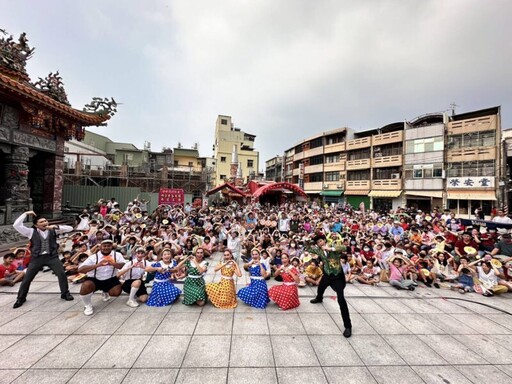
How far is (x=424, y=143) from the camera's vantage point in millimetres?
27047

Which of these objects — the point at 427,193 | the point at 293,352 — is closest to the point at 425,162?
the point at 427,193

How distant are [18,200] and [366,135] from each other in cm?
3737

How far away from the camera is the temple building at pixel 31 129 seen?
398 inches

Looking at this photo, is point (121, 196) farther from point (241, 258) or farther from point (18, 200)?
point (241, 258)

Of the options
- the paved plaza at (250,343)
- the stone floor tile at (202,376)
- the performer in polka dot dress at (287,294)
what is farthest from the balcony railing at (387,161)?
the stone floor tile at (202,376)

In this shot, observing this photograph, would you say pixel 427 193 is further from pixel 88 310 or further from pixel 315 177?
pixel 88 310

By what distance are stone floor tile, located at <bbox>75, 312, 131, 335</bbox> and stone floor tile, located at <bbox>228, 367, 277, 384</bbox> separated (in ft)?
8.25

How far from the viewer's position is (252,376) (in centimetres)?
324

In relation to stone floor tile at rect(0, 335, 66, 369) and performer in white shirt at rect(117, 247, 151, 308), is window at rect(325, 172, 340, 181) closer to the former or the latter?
performer in white shirt at rect(117, 247, 151, 308)

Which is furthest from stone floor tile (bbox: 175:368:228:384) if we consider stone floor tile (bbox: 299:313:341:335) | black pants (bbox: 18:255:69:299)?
black pants (bbox: 18:255:69:299)

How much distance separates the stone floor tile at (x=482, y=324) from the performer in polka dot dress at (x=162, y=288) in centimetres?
653

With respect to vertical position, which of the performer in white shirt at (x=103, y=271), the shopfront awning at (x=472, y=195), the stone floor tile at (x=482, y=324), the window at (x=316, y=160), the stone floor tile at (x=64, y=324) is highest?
the window at (x=316, y=160)

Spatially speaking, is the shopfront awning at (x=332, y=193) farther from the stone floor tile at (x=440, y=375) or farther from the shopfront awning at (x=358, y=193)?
the stone floor tile at (x=440, y=375)

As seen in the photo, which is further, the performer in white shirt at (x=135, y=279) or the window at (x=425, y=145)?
the window at (x=425, y=145)
